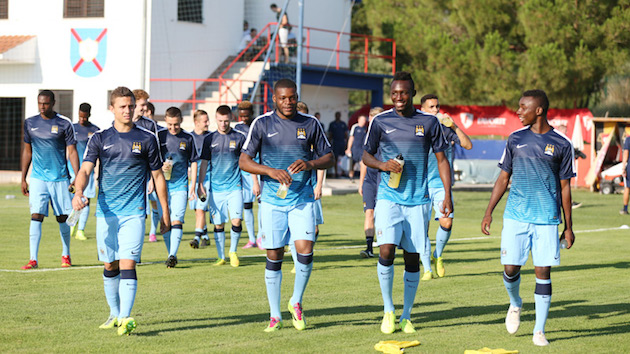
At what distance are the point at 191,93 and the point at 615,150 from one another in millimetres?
15408

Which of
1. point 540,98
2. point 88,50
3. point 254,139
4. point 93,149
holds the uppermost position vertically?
point 88,50

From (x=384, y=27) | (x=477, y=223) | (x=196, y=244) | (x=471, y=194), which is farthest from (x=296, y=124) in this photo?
(x=384, y=27)

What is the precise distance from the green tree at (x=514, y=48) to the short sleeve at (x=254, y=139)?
2840cm

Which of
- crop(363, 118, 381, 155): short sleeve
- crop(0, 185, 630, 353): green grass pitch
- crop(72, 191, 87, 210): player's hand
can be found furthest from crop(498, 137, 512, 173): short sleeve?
crop(72, 191, 87, 210): player's hand

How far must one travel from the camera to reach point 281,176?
7.98 meters

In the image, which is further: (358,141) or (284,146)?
(358,141)

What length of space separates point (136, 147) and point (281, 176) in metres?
1.31

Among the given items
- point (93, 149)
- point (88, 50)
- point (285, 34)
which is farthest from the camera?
point (285, 34)

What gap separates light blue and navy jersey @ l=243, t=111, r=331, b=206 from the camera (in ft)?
27.0

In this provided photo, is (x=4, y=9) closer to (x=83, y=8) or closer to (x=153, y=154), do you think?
(x=83, y=8)

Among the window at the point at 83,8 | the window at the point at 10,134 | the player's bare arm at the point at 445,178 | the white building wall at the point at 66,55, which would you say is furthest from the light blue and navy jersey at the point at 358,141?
the window at the point at 10,134

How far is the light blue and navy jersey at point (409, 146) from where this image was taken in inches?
323

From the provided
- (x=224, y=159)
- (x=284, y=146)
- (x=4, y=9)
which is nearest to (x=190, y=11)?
(x=4, y=9)

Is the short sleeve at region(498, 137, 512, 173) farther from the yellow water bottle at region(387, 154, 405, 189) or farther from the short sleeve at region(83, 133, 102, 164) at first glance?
the short sleeve at region(83, 133, 102, 164)
